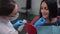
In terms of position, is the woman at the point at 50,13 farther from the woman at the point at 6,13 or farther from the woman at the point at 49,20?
the woman at the point at 6,13

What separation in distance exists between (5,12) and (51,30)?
1.22ft

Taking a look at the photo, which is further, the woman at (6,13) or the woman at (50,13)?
the woman at (50,13)

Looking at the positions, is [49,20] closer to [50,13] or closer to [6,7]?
[50,13]

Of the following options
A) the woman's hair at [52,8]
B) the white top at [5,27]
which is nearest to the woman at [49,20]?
the woman's hair at [52,8]

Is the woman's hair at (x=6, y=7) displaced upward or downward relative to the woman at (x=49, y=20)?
upward

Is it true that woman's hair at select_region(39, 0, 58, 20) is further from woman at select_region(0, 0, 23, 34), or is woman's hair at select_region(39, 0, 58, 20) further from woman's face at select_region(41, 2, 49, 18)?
woman at select_region(0, 0, 23, 34)

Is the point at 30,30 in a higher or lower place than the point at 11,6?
lower

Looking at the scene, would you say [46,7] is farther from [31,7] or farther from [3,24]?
[31,7]

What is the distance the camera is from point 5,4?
0.73 meters

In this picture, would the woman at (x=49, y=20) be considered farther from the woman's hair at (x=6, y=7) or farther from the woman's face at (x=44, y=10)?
the woman's hair at (x=6, y=7)

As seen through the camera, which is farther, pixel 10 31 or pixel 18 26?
pixel 18 26

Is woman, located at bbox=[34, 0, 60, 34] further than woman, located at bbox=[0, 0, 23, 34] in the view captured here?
Yes

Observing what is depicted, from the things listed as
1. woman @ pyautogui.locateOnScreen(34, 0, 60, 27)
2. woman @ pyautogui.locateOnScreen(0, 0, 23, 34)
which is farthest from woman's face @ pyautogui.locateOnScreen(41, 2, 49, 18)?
woman @ pyautogui.locateOnScreen(0, 0, 23, 34)

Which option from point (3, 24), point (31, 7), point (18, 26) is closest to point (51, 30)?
point (18, 26)
